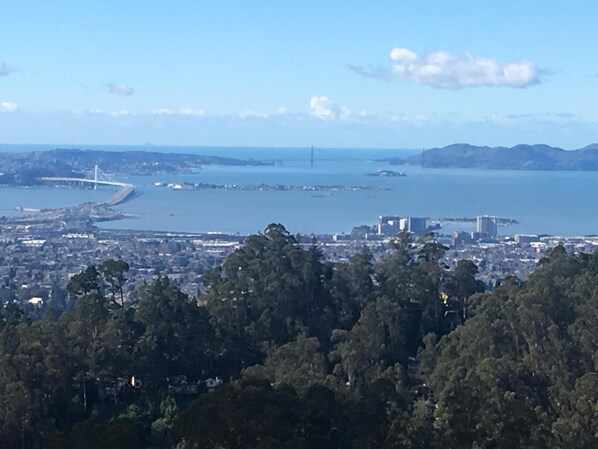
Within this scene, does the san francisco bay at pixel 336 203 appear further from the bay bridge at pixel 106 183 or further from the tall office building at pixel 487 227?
the tall office building at pixel 487 227

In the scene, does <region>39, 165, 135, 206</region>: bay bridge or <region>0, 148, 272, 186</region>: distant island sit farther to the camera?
<region>0, 148, 272, 186</region>: distant island

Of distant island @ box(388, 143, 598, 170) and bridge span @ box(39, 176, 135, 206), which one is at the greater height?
distant island @ box(388, 143, 598, 170)

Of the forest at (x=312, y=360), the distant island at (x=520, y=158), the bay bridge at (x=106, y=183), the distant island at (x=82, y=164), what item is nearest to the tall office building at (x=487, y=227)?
the forest at (x=312, y=360)

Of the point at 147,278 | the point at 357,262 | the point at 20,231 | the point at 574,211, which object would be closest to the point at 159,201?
the point at 20,231

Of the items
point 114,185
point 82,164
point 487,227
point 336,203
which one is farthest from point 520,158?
point 487,227

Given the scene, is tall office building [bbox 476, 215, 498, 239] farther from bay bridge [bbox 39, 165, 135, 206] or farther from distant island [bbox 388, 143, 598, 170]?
distant island [bbox 388, 143, 598, 170]

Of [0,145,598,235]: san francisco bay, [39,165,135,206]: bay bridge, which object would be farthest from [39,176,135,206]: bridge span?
[0,145,598,235]: san francisco bay
